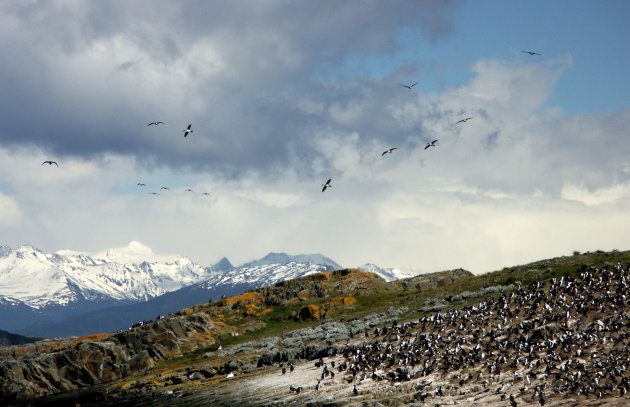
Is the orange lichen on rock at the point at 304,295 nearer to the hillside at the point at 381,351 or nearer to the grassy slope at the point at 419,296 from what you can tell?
the hillside at the point at 381,351

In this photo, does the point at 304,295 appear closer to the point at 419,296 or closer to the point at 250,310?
the point at 250,310

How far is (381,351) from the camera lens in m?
49.2

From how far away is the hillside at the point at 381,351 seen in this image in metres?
35.7

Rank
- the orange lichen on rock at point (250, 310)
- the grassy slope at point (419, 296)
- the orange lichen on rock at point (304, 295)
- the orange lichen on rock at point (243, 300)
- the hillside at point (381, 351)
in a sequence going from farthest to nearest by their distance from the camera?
1. the orange lichen on rock at point (243, 300)
2. the orange lichen on rock at point (304, 295)
3. the orange lichen on rock at point (250, 310)
4. the grassy slope at point (419, 296)
5. the hillside at point (381, 351)

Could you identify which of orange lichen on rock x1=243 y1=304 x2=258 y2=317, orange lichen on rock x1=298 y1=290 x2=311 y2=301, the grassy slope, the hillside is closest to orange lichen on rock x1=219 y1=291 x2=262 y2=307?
the hillside

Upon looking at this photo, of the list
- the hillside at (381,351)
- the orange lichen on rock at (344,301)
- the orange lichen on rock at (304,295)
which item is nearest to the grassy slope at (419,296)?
the hillside at (381,351)

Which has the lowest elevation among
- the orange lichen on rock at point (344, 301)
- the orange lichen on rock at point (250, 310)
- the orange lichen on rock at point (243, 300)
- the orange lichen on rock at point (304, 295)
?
the orange lichen on rock at point (344, 301)

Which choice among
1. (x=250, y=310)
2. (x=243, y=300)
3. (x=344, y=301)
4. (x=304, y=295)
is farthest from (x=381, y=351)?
(x=243, y=300)

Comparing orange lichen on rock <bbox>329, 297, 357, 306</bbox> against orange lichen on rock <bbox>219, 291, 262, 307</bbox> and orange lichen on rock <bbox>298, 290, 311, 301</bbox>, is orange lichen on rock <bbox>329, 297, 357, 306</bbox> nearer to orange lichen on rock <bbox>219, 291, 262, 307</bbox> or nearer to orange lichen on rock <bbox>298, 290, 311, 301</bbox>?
orange lichen on rock <bbox>298, 290, 311, 301</bbox>

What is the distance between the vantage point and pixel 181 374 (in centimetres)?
5869

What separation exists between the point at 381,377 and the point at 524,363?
1105 centimetres

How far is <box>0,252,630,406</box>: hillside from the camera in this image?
1405 inches

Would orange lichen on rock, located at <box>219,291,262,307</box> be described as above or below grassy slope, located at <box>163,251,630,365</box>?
above

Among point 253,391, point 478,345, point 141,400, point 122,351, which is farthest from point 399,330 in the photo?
point 122,351
